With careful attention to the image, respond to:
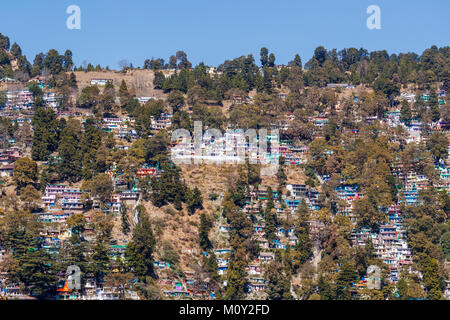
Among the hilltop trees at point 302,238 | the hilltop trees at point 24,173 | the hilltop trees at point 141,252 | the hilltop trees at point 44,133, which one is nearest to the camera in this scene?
the hilltop trees at point 141,252

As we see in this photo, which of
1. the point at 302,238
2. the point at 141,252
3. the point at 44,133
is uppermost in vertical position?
the point at 44,133

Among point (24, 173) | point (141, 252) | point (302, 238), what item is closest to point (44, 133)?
point (24, 173)

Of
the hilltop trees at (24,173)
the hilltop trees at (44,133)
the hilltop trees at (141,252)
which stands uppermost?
the hilltop trees at (44,133)

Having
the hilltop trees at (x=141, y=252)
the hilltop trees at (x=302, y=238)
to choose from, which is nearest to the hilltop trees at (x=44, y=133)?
the hilltop trees at (x=141, y=252)

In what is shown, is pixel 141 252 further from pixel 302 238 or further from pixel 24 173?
pixel 24 173

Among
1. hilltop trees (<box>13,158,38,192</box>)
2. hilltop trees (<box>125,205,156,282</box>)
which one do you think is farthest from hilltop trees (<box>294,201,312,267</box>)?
hilltop trees (<box>13,158,38,192</box>)

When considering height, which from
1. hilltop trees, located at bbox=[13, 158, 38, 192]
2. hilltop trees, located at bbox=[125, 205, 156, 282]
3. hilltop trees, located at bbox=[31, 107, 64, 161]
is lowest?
hilltop trees, located at bbox=[125, 205, 156, 282]

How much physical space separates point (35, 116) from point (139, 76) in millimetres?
15858

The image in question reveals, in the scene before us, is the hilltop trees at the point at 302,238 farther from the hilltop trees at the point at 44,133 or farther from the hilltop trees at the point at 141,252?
the hilltop trees at the point at 44,133

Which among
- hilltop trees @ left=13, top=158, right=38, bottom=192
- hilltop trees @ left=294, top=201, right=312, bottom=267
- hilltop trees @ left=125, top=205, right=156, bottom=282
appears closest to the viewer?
hilltop trees @ left=125, top=205, right=156, bottom=282

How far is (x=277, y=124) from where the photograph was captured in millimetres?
51969

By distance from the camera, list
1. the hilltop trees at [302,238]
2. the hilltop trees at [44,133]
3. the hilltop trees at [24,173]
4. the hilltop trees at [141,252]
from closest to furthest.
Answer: the hilltop trees at [141,252] → the hilltop trees at [302,238] → the hilltop trees at [24,173] → the hilltop trees at [44,133]

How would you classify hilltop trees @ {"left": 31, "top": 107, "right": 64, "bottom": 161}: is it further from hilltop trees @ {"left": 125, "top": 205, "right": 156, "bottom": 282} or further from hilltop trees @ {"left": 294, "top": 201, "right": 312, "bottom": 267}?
hilltop trees @ {"left": 294, "top": 201, "right": 312, "bottom": 267}
